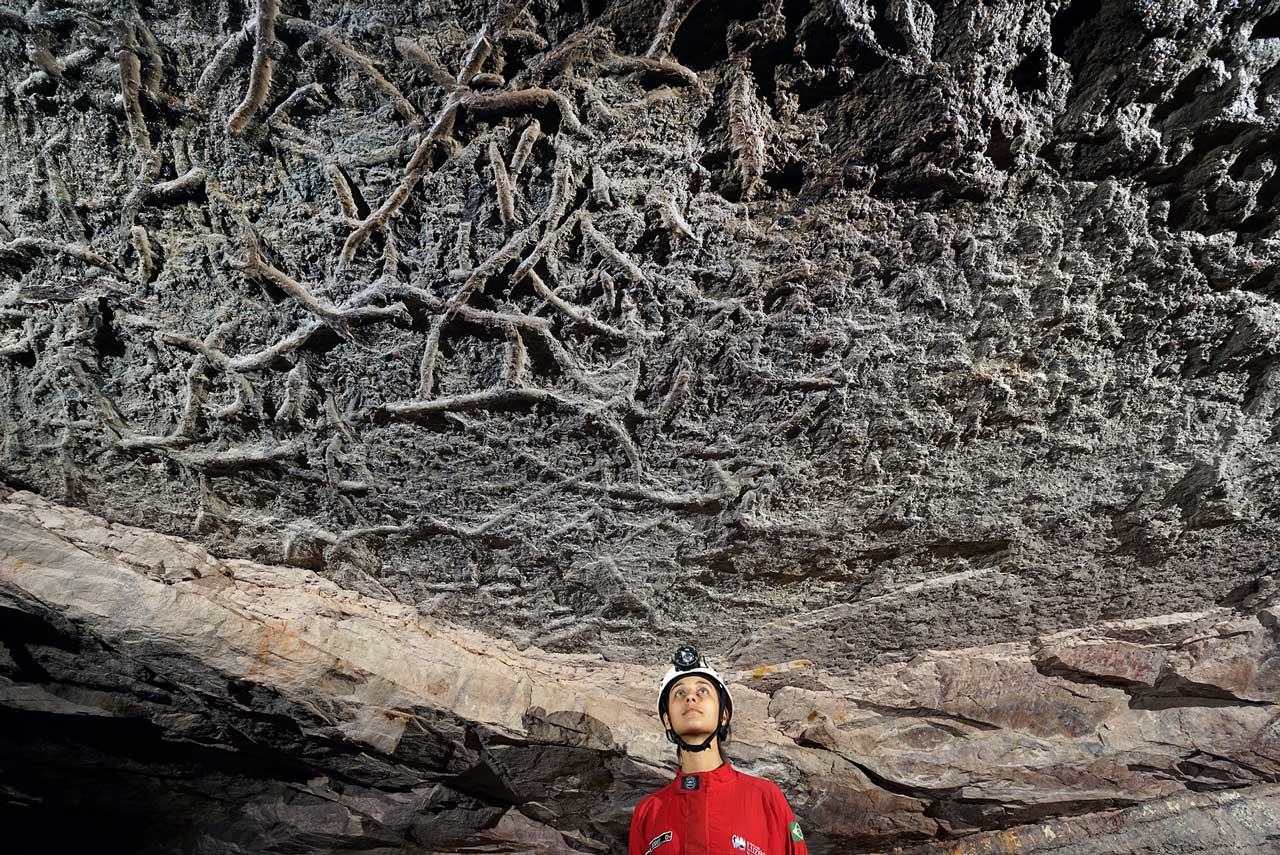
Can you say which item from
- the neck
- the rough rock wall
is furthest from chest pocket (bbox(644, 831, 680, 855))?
the rough rock wall

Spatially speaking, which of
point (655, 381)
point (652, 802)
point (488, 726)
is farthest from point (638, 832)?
point (655, 381)

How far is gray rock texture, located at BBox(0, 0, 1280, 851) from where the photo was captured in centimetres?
88

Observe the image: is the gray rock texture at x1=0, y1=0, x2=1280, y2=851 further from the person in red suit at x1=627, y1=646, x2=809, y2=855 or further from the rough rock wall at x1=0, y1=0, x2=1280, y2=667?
the person in red suit at x1=627, y1=646, x2=809, y2=855

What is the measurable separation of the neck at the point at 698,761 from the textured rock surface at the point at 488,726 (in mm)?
274

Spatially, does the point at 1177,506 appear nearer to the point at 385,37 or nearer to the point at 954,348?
the point at 954,348

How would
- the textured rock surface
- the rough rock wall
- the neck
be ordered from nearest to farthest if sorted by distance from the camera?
the rough rock wall → the neck → the textured rock surface

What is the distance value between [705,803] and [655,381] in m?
0.76

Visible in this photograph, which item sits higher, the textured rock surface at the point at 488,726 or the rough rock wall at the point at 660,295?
the rough rock wall at the point at 660,295

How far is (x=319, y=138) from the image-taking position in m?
0.94

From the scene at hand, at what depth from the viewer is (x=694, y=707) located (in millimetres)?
1060

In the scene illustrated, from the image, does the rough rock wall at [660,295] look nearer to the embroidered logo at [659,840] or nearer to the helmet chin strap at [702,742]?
the helmet chin strap at [702,742]

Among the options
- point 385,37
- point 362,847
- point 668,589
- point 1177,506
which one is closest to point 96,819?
point 362,847

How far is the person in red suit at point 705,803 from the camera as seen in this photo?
0.98 meters

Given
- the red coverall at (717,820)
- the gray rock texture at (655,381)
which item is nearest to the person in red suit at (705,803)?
the red coverall at (717,820)
